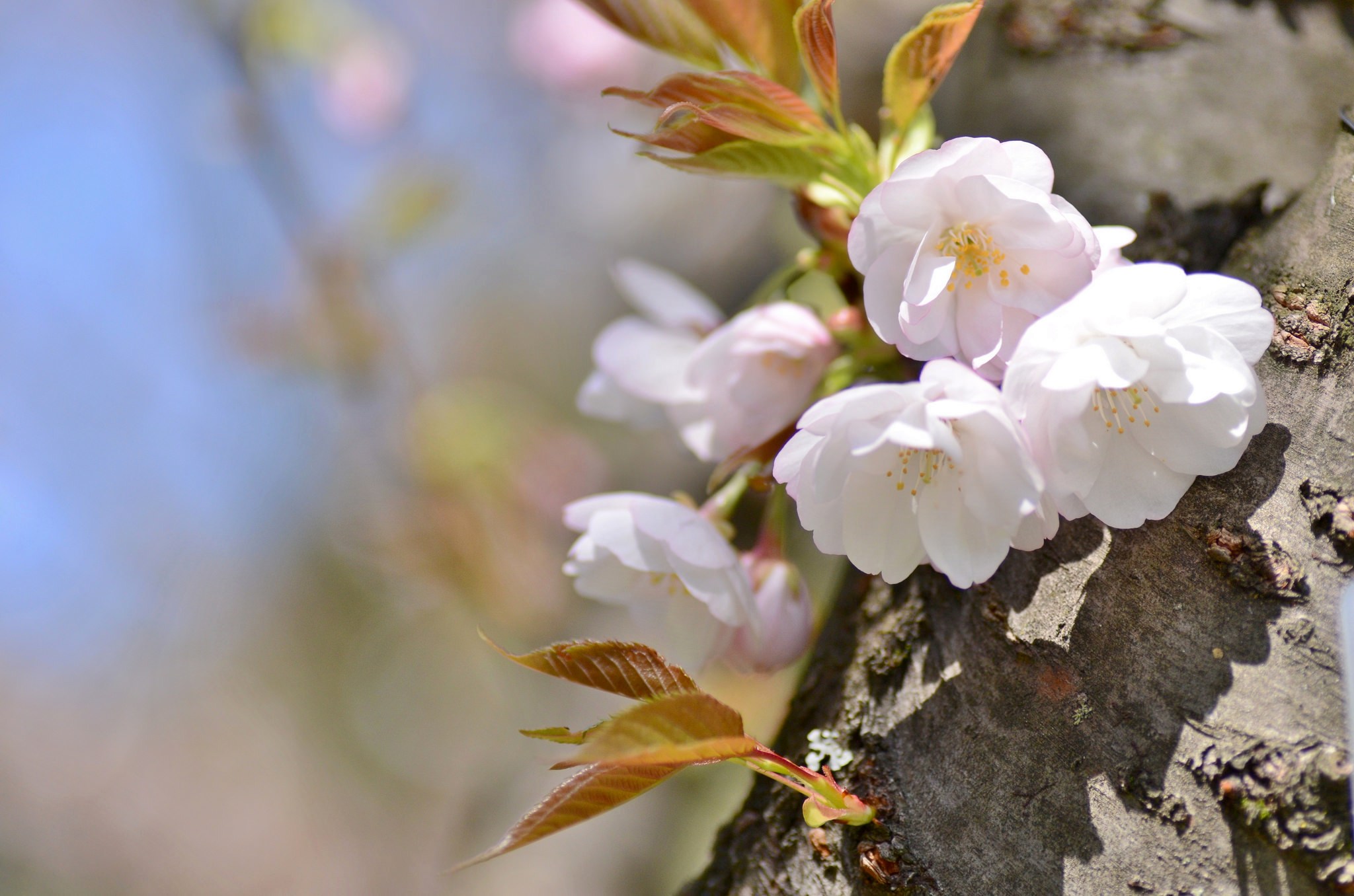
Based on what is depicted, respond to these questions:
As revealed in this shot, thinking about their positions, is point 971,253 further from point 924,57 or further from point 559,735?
point 559,735

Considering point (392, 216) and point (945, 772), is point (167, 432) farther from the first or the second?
point (945, 772)

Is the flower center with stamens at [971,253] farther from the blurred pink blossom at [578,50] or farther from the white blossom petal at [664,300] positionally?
the blurred pink blossom at [578,50]

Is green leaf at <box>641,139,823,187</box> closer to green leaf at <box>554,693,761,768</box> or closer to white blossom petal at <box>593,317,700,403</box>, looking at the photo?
white blossom petal at <box>593,317,700,403</box>

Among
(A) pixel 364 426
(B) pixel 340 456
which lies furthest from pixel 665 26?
(B) pixel 340 456

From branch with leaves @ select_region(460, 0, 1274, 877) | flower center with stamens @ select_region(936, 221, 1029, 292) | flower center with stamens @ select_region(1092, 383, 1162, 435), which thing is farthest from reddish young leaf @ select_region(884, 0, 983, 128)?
flower center with stamens @ select_region(1092, 383, 1162, 435)

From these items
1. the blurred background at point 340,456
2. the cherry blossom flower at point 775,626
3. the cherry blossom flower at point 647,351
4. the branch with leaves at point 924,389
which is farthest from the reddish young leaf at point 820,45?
the blurred background at point 340,456

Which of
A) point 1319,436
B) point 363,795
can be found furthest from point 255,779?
point 1319,436

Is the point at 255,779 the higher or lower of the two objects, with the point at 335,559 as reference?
lower
